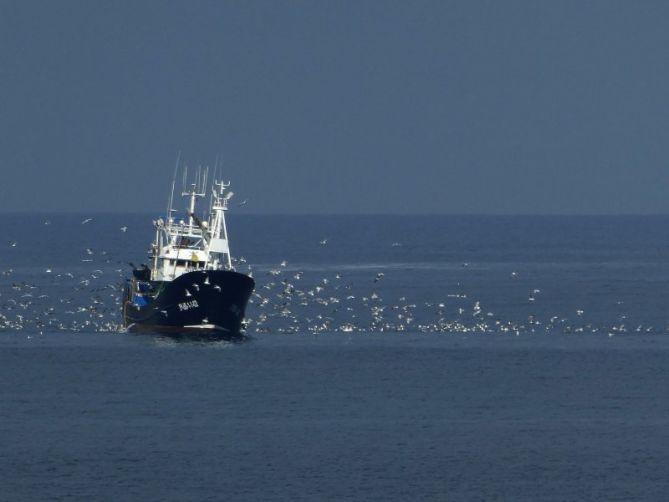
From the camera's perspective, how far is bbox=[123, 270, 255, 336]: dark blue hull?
110375 mm

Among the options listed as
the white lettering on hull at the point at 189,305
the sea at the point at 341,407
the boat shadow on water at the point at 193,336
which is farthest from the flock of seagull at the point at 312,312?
the white lettering on hull at the point at 189,305

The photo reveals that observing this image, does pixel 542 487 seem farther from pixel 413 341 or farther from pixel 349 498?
pixel 413 341

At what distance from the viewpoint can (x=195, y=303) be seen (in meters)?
111

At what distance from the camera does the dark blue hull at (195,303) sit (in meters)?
110

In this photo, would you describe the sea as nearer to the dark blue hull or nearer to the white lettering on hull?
the dark blue hull

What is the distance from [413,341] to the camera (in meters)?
116

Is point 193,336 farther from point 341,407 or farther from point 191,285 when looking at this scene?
point 341,407

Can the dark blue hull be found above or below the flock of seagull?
above

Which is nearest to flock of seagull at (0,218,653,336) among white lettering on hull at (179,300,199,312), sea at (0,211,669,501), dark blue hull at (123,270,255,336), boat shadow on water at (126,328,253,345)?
sea at (0,211,669,501)

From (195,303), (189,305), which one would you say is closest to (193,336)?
(189,305)

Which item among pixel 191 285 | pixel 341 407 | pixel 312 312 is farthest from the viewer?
pixel 312 312

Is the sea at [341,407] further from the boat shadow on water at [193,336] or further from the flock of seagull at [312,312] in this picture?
the flock of seagull at [312,312]

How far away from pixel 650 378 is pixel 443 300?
6135 centimetres

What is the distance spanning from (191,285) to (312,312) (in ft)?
107
